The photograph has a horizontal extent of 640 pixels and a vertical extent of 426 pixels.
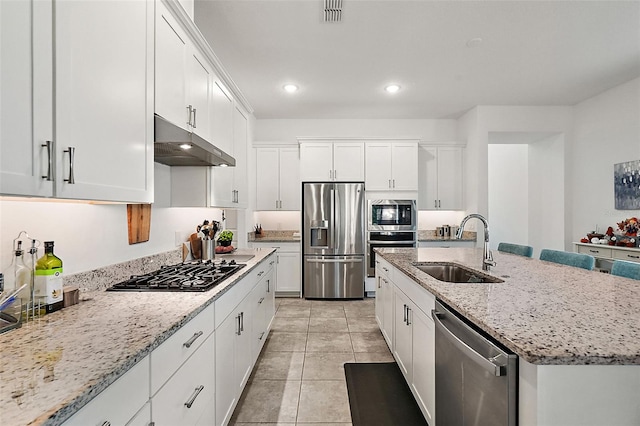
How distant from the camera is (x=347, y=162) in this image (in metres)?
4.82

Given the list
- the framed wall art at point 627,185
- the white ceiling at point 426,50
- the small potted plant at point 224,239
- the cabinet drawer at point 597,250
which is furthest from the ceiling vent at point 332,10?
the cabinet drawer at point 597,250

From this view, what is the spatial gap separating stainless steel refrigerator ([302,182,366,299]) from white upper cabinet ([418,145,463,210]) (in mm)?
1252

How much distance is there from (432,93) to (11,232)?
14.6 ft

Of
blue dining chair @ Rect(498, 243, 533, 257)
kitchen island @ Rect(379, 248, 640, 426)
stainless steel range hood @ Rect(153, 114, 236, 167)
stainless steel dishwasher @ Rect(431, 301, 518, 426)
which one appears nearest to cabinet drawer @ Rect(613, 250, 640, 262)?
blue dining chair @ Rect(498, 243, 533, 257)

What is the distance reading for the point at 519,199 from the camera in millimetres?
6305

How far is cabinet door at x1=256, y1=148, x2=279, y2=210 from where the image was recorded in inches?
199

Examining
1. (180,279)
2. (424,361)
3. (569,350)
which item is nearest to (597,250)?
(424,361)

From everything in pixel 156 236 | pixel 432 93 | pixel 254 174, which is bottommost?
pixel 156 236

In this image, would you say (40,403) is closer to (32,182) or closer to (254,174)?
(32,182)

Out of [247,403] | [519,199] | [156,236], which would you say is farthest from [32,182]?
[519,199]

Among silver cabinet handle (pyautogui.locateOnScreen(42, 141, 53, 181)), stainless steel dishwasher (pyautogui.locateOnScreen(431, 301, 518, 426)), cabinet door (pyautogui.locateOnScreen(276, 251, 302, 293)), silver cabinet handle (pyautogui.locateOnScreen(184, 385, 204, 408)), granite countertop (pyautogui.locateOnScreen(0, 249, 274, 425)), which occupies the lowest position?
cabinet door (pyautogui.locateOnScreen(276, 251, 302, 293))

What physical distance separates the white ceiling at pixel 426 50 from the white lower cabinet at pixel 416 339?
7.17ft

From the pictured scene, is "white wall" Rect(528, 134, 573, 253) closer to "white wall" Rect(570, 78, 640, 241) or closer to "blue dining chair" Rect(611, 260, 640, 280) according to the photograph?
"white wall" Rect(570, 78, 640, 241)

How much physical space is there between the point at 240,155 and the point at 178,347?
2394 millimetres
